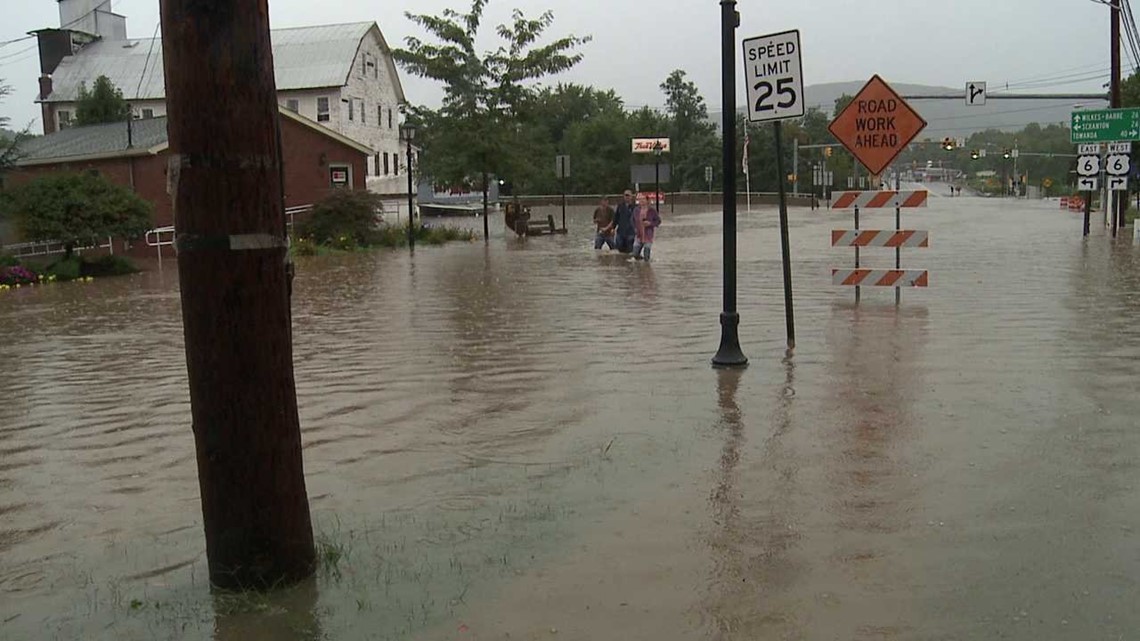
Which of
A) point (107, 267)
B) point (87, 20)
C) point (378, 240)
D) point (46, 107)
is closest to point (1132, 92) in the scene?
point (378, 240)


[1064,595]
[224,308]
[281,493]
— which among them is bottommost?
[1064,595]

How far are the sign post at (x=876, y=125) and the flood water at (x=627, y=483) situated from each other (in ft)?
6.45

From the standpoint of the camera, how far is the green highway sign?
98.4 ft

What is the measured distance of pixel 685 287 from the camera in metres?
17.7

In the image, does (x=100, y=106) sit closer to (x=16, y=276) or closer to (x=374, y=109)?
(x=374, y=109)

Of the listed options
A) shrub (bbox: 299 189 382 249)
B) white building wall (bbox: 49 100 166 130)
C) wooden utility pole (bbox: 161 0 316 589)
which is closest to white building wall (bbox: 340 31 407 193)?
white building wall (bbox: 49 100 166 130)

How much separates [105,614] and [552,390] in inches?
190

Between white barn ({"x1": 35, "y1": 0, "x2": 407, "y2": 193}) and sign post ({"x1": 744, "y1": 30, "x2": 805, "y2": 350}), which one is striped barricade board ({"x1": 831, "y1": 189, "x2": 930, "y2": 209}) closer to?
sign post ({"x1": 744, "y1": 30, "x2": 805, "y2": 350})

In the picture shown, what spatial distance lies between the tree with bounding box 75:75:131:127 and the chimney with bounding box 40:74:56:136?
327 inches

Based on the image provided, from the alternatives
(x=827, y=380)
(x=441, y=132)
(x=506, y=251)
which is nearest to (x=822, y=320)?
(x=827, y=380)

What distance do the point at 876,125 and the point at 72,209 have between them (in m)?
18.0

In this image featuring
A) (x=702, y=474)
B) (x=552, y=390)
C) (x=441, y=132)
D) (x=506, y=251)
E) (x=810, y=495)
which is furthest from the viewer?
(x=441, y=132)

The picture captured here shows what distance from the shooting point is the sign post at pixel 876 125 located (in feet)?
43.2

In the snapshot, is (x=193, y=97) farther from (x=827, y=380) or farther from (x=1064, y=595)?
(x=827, y=380)
